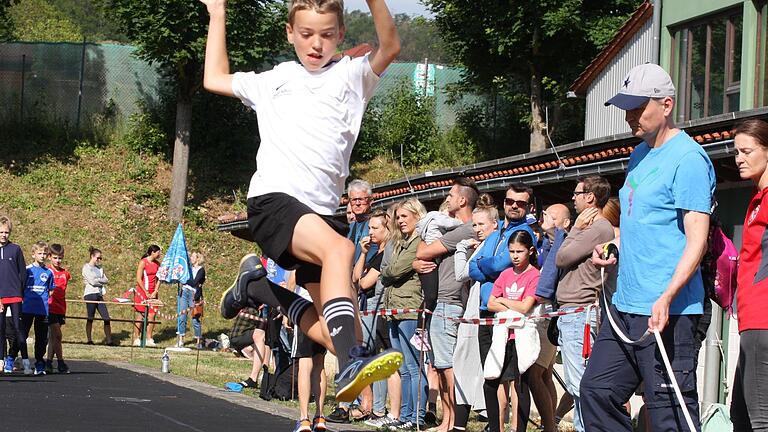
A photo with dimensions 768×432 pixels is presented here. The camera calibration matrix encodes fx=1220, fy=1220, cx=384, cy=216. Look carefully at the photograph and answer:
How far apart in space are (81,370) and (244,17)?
22.0 meters

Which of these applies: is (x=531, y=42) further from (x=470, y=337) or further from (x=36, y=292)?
(x=470, y=337)

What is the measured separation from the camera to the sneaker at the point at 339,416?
37.2 ft

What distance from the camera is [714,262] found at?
637 cm

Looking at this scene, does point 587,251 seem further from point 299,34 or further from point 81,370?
point 81,370

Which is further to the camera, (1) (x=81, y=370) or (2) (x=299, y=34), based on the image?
(1) (x=81, y=370)

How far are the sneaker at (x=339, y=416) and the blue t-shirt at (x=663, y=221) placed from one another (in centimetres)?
541

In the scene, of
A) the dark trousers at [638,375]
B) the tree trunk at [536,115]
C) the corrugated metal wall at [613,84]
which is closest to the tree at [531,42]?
the tree trunk at [536,115]

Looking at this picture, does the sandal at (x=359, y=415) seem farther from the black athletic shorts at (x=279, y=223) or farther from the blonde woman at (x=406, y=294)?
the black athletic shorts at (x=279, y=223)

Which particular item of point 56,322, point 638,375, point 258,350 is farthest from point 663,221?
point 56,322

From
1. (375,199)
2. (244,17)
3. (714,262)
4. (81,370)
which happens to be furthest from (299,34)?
(244,17)

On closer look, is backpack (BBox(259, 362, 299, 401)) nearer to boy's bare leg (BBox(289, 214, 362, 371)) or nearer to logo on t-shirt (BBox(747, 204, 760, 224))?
boy's bare leg (BBox(289, 214, 362, 371))

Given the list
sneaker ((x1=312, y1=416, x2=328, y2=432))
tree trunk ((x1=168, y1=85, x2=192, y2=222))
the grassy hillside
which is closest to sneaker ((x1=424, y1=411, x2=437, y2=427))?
sneaker ((x1=312, y1=416, x2=328, y2=432))

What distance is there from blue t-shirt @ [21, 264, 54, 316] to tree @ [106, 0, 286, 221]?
19.6 metres

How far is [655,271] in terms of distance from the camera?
6.19 metres
